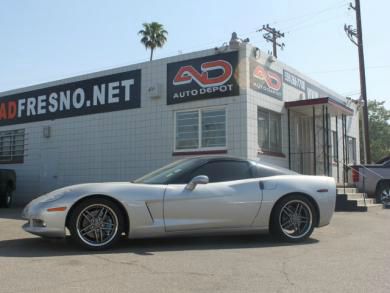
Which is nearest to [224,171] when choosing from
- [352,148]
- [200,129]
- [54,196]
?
[54,196]

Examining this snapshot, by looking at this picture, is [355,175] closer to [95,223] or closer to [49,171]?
[49,171]

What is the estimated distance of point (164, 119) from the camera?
48.1 ft

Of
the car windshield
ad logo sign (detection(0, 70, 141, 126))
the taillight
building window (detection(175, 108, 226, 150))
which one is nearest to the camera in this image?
the car windshield

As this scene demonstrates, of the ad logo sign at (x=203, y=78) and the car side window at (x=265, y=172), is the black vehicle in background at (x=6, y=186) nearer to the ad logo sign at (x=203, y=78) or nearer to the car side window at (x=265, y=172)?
the ad logo sign at (x=203, y=78)

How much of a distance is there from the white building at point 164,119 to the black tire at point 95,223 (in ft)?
23.2

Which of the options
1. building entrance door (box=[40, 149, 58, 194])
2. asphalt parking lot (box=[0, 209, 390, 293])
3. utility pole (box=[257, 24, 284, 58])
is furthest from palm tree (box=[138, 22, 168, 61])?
asphalt parking lot (box=[0, 209, 390, 293])

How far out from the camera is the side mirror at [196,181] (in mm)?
6625

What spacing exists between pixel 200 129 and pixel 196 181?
740 cm

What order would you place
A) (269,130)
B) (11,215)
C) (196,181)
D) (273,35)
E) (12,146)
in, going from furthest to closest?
(273,35) < (12,146) < (269,130) < (11,215) < (196,181)

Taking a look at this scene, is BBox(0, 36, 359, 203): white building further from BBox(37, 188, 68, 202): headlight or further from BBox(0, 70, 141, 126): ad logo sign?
BBox(37, 188, 68, 202): headlight

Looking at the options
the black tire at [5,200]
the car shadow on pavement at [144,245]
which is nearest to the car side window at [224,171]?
the car shadow on pavement at [144,245]

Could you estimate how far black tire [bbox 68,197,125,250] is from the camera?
6320mm

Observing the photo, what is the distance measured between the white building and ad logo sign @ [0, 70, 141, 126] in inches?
1.4

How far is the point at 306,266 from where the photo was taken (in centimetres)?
542
